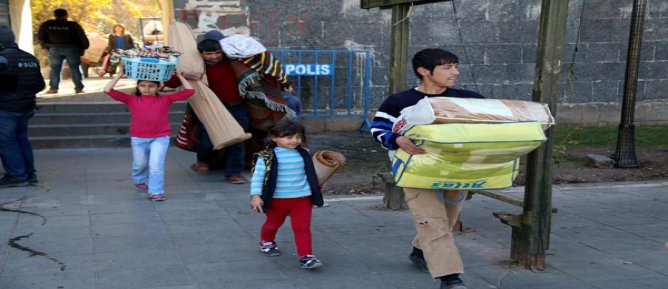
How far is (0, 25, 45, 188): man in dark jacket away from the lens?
291 inches

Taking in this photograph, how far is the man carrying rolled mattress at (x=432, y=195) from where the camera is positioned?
14.1ft

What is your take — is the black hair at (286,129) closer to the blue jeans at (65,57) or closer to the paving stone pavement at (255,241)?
the paving stone pavement at (255,241)

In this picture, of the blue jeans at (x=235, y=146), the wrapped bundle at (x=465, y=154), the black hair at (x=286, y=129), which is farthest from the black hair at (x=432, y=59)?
the blue jeans at (x=235, y=146)

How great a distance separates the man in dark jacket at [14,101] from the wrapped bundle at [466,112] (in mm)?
4738

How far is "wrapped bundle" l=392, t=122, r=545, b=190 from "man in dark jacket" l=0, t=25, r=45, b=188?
4780 millimetres

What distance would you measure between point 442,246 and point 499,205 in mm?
2928

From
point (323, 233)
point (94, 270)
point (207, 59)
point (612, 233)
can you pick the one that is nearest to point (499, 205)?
point (612, 233)

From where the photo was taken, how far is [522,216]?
494cm

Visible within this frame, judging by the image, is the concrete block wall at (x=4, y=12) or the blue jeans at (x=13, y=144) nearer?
the blue jeans at (x=13, y=144)

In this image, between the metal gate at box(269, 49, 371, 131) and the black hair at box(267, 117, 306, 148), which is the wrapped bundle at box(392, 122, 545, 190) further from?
the metal gate at box(269, 49, 371, 131)

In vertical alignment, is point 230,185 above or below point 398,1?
below

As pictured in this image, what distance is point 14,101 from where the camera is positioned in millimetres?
7465

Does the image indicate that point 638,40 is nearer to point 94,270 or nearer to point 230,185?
point 230,185

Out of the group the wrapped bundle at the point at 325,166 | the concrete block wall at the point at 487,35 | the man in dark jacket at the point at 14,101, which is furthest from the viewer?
the concrete block wall at the point at 487,35
